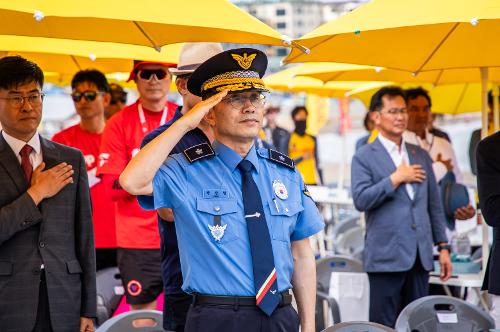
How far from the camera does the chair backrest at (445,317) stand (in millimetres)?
5355

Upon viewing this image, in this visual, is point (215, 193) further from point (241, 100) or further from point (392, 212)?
point (392, 212)

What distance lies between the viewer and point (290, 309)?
3848 millimetres

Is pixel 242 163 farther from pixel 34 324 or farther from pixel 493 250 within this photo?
pixel 493 250

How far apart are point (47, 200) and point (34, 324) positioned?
0.60 metres

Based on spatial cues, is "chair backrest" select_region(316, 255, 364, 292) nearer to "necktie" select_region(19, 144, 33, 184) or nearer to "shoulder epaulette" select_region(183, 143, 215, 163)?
"necktie" select_region(19, 144, 33, 184)

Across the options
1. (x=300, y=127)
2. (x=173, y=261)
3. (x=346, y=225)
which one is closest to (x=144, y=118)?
(x=173, y=261)

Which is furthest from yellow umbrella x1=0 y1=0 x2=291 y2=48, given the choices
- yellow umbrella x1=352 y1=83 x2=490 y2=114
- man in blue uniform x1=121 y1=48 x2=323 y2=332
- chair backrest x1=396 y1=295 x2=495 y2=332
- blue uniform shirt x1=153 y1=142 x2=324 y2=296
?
yellow umbrella x1=352 y1=83 x2=490 y2=114

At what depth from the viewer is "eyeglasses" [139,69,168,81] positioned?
619 centimetres

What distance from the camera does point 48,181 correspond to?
4641mm

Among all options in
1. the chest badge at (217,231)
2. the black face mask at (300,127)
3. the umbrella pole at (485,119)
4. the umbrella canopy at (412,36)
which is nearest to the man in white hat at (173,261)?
the chest badge at (217,231)

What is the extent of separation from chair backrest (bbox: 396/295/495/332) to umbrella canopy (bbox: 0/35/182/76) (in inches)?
90.2

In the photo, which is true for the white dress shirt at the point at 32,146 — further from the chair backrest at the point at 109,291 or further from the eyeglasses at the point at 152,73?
the chair backrest at the point at 109,291

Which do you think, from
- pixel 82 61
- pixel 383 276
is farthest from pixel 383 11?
pixel 82 61

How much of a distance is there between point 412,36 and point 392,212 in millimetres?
1354
